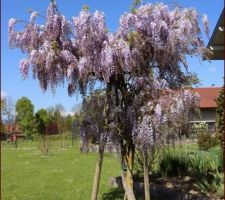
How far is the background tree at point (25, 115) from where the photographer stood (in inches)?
2556

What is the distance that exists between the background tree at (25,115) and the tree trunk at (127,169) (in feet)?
187

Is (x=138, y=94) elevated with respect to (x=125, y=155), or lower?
elevated

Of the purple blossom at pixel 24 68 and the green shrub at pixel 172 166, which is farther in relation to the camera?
the green shrub at pixel 172 166

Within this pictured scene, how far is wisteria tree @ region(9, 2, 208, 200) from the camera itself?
24.0 ft

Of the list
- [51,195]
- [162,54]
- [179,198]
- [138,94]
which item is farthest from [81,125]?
[51,195]

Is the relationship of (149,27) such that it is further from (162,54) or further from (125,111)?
(125,111)

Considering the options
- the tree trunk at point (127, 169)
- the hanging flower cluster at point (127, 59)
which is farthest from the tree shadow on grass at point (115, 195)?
the hanging flower cluster at point (127, 59)

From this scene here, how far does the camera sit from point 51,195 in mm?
11211

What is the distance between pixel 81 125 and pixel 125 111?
91cm

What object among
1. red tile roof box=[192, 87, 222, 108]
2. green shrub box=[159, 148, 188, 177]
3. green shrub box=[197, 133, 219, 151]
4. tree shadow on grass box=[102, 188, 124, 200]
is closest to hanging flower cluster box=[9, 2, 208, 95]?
tree shadow on grass box=[102, 188, 124, 200]

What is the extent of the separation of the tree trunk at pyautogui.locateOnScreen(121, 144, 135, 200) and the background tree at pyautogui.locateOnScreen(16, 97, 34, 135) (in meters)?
57.0

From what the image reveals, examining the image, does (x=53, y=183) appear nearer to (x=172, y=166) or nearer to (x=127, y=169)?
(x=172, y=166)

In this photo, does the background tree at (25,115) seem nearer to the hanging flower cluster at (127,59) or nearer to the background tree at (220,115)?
the background tree at (220,115)

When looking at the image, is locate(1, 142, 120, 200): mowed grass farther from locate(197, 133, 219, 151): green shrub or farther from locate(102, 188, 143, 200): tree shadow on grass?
locate(197, 133, 219, 151): green shrub
